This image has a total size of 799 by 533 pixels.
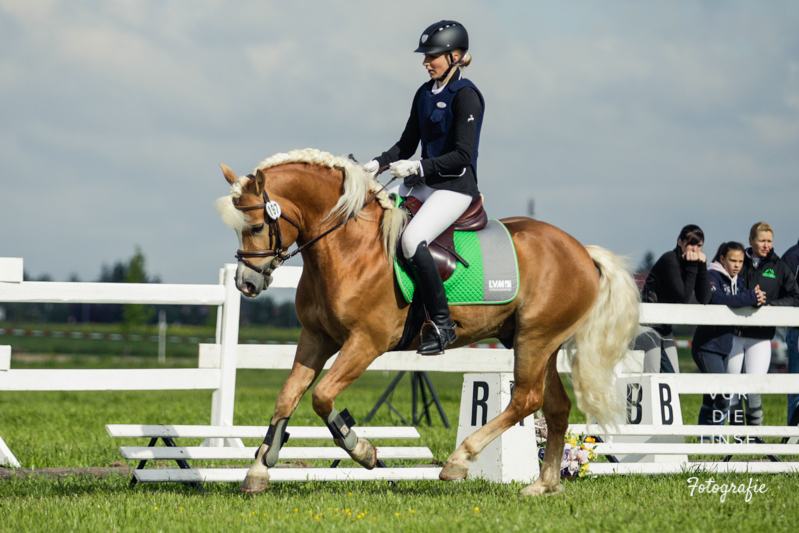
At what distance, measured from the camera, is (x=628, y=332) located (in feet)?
18.4

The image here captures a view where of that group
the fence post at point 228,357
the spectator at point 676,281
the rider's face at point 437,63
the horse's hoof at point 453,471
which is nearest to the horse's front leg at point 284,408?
the horse's hoof at point 453,471

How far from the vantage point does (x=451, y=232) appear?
16.7 ft

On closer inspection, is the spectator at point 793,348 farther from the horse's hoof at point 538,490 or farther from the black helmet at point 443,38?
the black helmet at point 443,38

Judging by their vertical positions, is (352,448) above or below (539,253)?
below

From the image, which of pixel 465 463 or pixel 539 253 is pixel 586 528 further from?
pixel 539 253

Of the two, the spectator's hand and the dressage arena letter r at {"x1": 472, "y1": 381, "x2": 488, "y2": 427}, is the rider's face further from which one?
the spectator's hand

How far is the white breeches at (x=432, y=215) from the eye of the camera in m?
4.75

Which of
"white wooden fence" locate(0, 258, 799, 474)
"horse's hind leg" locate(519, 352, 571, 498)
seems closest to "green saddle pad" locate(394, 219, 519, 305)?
"horse's hind leg" locate(519, 352, 571, 498)

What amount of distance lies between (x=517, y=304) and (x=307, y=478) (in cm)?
187

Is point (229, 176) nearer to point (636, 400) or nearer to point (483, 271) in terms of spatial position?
point (483, 271)

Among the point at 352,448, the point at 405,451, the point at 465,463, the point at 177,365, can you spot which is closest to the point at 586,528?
the point at 465,463

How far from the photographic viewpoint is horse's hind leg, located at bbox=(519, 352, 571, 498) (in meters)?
5.31

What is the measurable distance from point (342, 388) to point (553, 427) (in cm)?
188

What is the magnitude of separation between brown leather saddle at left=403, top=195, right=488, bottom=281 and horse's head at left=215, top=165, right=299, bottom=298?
39.9 inches
